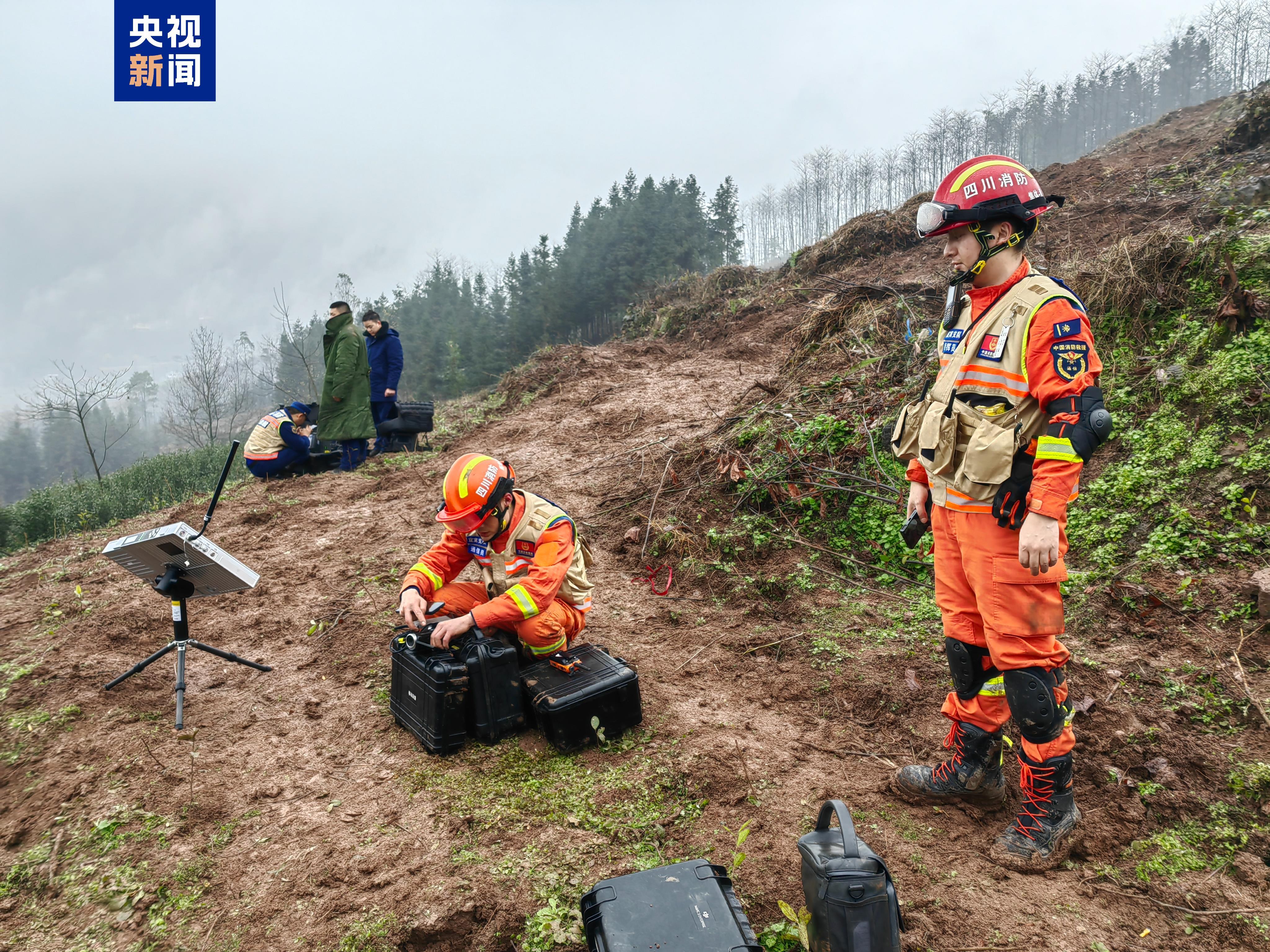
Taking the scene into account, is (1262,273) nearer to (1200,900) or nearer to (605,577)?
(1200,900)

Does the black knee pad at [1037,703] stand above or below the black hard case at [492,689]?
above

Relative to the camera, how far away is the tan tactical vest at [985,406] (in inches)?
87.2

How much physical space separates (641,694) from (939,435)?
2.14 m

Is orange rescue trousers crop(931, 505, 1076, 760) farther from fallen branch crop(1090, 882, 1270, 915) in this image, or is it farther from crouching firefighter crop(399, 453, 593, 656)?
crouching firefighter crop(399, 453, 593, 656)

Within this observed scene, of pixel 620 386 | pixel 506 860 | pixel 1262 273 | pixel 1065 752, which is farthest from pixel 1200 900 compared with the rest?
pixel 620 386

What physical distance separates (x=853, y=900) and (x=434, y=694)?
6.58 ft

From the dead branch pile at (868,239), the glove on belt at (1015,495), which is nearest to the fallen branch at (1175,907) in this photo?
the glove on belt at (1015,495)

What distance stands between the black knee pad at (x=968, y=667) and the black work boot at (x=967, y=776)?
149 millimetres

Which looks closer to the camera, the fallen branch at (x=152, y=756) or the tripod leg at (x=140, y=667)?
the fallen branch at (x=152, y=756)

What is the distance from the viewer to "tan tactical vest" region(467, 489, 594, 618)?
3389mm

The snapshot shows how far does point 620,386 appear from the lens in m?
11.8

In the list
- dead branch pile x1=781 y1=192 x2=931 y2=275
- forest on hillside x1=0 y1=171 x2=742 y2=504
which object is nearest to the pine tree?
forest on hillside x1=0 y1=171 x2=742 y2=504

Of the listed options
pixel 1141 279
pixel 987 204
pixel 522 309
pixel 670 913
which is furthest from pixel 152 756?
pixel 522 309

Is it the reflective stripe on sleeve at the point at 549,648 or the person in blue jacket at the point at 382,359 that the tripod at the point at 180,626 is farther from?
the person in blue jacket at the point at 382,359
